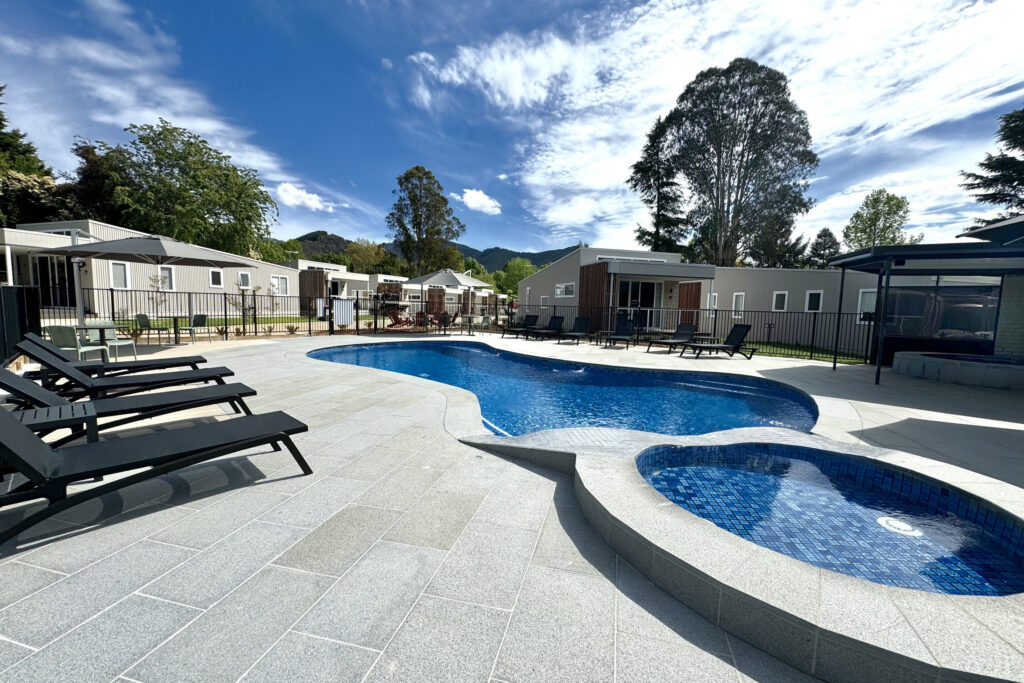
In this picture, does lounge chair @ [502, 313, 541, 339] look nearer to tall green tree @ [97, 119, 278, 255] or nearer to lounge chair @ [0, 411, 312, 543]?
lounge chair @ [0, 411, 312, 543]

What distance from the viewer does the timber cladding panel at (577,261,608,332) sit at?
15172mm

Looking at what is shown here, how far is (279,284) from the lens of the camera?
25.1 metres

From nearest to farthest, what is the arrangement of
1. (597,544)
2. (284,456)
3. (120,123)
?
(597,544), (284,456), (120,123)

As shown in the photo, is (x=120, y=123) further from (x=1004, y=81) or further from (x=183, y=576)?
(x=1004, y=81)

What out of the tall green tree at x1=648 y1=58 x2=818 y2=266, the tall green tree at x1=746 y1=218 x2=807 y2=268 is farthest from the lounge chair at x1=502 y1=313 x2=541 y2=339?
the tall green tree at x1=746 y1=218 x2=807 y2=268

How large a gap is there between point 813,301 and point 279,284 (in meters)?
29.1

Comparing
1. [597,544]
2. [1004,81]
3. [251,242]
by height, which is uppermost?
[1004,81]

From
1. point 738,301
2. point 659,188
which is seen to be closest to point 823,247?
point 659,188

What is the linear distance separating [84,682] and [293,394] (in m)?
4.71

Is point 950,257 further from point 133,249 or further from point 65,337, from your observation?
point 133,249

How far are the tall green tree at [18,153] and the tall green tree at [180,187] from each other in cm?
647

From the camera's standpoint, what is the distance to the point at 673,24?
10633 mm

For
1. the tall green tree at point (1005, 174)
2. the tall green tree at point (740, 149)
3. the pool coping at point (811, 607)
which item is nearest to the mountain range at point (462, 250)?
the tall green tree at point (740, 149)

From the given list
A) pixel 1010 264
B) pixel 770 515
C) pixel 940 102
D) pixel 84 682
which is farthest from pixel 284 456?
pixel 940 102
